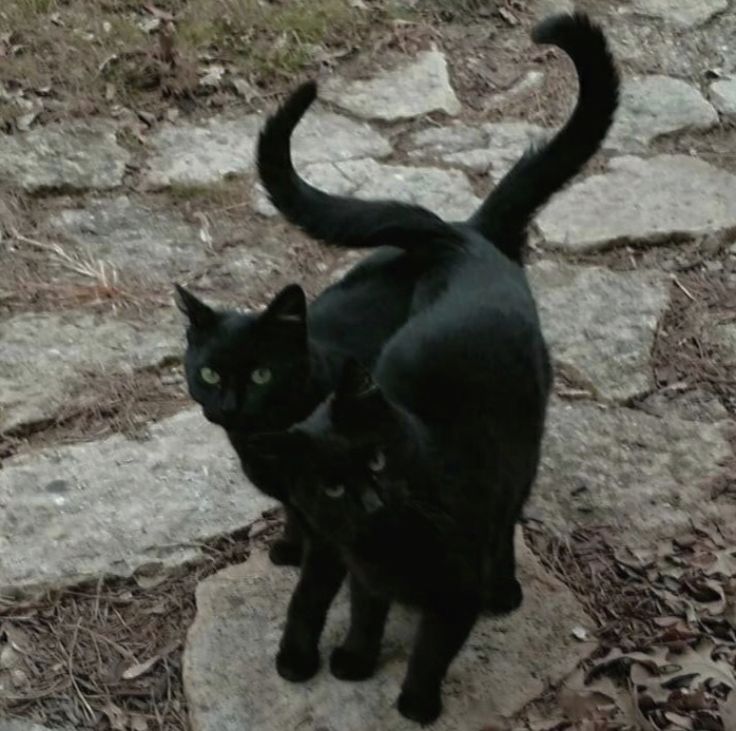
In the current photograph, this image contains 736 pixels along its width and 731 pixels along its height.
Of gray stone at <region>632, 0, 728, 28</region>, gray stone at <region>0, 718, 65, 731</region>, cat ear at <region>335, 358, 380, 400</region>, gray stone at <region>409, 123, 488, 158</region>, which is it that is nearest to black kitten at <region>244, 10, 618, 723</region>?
cat ear at <region>335, 358, 380, 400</region>

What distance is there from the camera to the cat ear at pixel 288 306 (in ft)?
6.78

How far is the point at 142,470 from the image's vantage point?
2.67 meters

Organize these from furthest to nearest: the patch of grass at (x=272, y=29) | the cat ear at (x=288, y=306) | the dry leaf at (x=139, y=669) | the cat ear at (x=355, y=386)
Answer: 1. the patch of grass at (x=272, y=29)
2. the dry leaf at (x=139, y=669)
3. the cat ear at (x=288, y=306)
4. the cat ear at (x=355, y=386)

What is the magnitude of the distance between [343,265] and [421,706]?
1.47m

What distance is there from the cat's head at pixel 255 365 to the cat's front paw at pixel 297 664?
41 centimetres

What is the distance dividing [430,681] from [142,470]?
86 centimetres

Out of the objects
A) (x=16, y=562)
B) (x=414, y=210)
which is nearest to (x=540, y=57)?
(x=414, y=210)

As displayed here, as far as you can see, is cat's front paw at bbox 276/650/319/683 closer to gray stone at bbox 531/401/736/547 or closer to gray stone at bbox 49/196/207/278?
gray stone at bbox 531/401/736/547

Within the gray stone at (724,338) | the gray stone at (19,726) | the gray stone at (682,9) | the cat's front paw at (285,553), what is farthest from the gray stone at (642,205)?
the gray stone at (19,726)

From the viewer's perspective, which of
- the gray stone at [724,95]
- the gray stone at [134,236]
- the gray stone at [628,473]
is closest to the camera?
the gray stone at [628,473]

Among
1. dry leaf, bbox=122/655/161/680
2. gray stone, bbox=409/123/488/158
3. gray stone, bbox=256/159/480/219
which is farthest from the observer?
gray stone, bbox=409/123/488/158

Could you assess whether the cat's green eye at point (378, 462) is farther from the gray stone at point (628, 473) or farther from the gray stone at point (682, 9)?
the gray stone at point (682, 9)

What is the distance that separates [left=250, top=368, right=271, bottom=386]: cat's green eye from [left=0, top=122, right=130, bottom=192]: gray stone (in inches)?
65.7

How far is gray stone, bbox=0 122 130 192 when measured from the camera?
357cm
